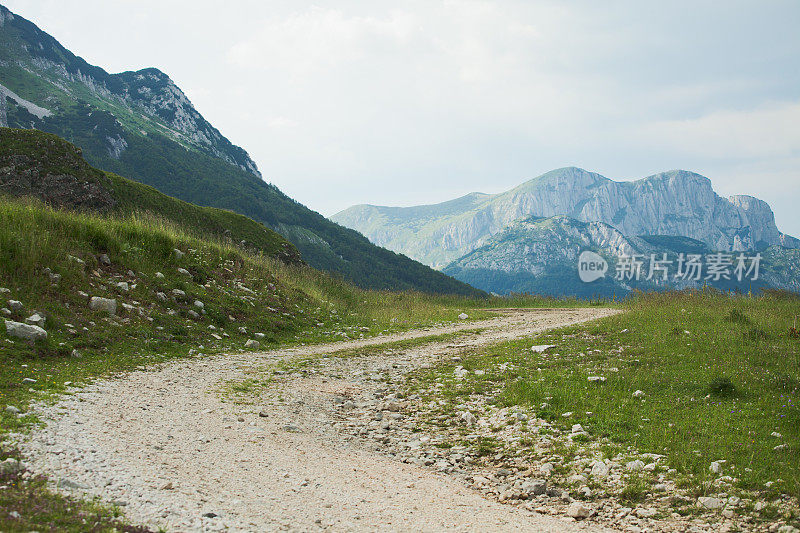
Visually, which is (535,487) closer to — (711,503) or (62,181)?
(711,503)

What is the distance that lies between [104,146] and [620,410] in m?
193

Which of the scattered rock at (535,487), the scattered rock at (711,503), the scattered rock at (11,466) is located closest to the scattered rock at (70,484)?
the scattered rock at (11,466)

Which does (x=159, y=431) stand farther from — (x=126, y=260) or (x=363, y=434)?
(x=126, y=260)

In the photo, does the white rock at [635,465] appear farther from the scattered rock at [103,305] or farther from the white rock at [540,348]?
the scattered rock at [103,305]

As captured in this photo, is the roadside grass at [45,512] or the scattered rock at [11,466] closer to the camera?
the roadside grass at [45,512]

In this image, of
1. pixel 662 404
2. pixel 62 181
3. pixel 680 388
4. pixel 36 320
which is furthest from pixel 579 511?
pixel 62 181

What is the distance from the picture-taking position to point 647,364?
12.4 meters

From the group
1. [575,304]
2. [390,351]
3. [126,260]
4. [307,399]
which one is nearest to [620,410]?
[307,399]

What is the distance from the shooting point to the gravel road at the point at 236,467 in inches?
197

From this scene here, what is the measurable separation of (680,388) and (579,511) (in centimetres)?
605

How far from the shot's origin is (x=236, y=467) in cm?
634

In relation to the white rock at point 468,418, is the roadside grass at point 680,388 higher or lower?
higher

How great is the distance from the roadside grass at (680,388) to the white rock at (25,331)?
10280 mm

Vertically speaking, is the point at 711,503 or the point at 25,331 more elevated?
the point at 711,503
